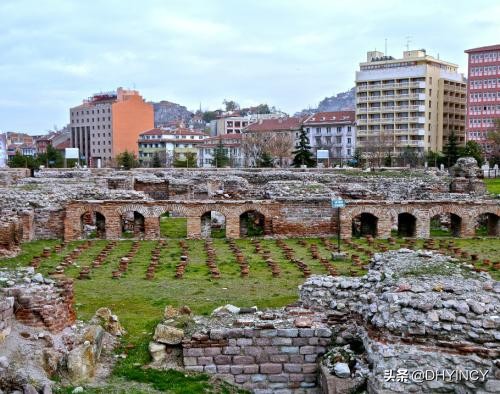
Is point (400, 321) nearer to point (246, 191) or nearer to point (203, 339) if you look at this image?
point (203, 339)

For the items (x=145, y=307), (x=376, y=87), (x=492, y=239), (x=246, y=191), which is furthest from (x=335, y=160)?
(x=145, y=307)

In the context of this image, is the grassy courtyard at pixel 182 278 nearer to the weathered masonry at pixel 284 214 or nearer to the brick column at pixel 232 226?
the brick column at pixel 232 226

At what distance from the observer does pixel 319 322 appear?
1000 centimetres

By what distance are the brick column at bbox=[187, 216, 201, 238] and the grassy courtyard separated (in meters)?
0.92

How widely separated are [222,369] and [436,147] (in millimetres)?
72499

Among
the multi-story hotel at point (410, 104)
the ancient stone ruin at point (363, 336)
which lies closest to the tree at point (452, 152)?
the multi-story hotel at point (410, 104)

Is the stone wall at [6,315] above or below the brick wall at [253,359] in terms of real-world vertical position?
above

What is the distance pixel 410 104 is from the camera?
75375mm

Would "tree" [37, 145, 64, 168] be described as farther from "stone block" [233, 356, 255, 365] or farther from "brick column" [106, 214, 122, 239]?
"stone block" [233, 356, 255, 365]

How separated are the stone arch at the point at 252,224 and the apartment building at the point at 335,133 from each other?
51.7 metres

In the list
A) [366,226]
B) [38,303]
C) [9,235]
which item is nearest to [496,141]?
[366,226]

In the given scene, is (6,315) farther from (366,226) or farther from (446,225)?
(446,225)

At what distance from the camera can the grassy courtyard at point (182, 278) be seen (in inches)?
402

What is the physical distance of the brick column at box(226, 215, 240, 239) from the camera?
79.5 ft
